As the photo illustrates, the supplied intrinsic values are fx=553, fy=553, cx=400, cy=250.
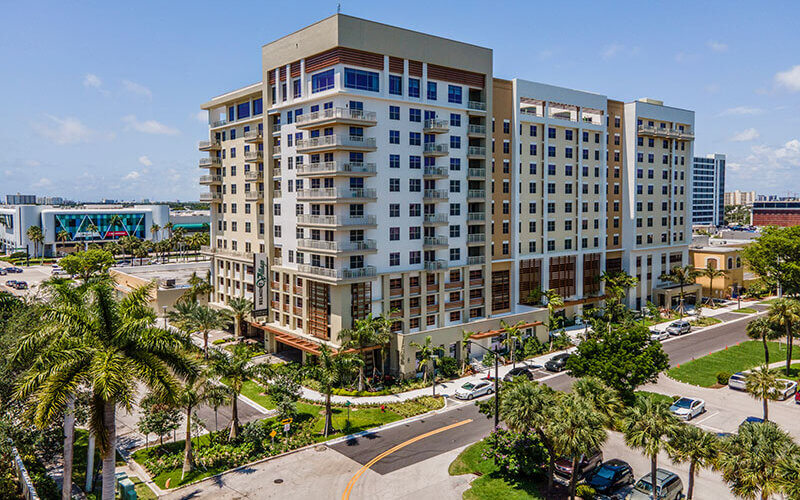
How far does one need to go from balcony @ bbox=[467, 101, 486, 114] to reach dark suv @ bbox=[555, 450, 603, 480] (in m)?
42.3

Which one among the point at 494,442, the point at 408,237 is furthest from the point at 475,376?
the point at 494,442

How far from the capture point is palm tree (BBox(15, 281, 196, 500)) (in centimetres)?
2366

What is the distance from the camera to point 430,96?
63.0 m

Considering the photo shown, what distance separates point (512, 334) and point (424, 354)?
1162cm

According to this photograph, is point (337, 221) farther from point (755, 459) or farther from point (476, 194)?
point (755, 459)

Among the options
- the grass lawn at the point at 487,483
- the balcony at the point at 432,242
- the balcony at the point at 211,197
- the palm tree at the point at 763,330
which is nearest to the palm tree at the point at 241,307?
the balcony at the point at 211,197

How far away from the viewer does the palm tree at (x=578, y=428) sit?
2955 cm

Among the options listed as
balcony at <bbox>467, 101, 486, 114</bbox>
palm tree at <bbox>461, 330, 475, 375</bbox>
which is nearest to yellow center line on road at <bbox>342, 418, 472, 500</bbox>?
palm tree at <bbox>461, 330, 475, 375</bbox>

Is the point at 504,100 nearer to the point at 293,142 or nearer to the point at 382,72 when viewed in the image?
the point at 382,72

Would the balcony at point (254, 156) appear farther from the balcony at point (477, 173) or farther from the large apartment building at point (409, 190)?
the balcony at point (477, 173)

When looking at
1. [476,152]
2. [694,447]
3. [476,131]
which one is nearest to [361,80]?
[476,131]

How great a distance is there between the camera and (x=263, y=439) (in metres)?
42.8

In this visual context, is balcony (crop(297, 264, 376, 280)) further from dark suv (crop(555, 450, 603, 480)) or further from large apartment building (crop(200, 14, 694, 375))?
dark suv (crop(555, 450, 603, 480))

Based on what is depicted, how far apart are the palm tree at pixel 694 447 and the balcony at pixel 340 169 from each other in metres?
37.7
